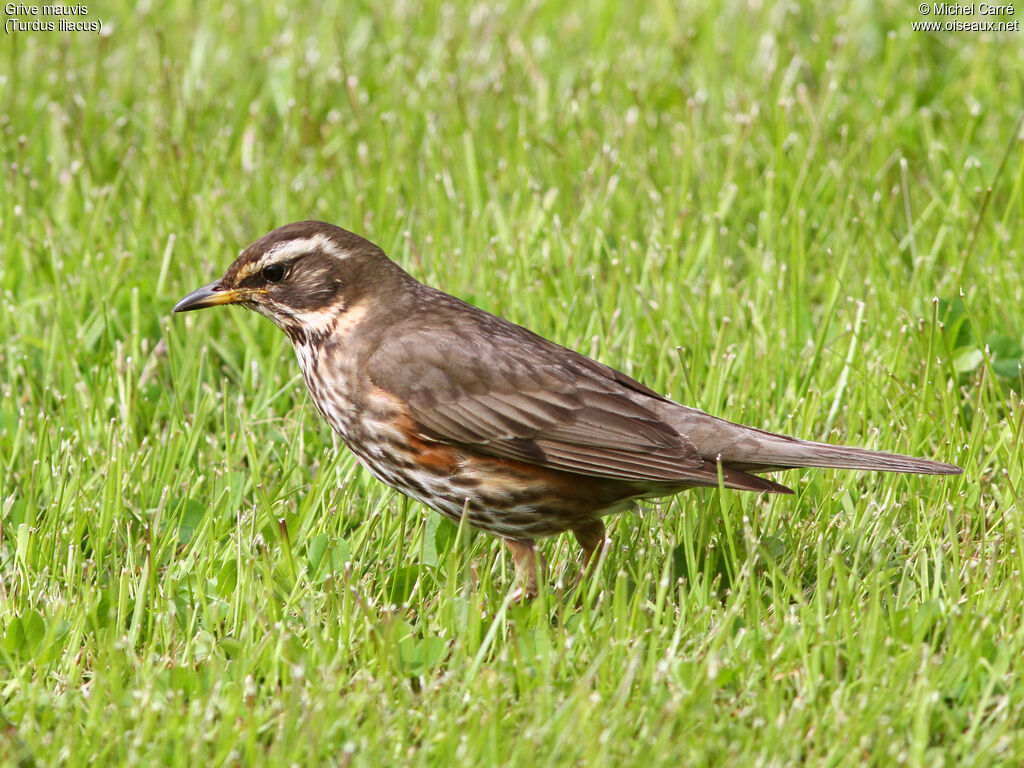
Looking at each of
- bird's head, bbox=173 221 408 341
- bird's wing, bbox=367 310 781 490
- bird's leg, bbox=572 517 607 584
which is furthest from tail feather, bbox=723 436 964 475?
bird's head, bbox=173 221 408 341

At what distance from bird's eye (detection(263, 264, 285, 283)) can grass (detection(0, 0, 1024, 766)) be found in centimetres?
68

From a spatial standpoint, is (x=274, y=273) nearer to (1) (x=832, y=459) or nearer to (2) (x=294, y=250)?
(2) (x=294, y=250)

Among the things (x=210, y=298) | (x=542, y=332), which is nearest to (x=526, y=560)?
(x=210, y=298)

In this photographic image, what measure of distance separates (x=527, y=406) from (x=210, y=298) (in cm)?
128

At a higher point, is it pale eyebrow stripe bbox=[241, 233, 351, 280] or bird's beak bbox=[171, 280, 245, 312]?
pale eyebrow stripe bbox=[241, 233, 351, 280]

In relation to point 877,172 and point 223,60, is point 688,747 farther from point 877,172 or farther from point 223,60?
point 223,60

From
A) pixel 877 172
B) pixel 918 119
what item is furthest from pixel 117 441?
pixel 918 119

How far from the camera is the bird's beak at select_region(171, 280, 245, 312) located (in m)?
5.14

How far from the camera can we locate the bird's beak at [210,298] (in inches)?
202

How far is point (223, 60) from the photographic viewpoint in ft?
29.8

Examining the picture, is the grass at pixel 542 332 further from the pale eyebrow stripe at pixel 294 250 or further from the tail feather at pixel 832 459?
the pale eyebrow stripe at pixel 294 250

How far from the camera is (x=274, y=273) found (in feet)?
16.9

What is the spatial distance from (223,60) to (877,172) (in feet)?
14.1

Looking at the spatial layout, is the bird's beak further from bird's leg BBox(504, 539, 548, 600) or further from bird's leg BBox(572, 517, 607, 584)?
bird's leg BBox(572, 517, 607, 584)
